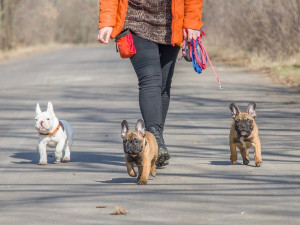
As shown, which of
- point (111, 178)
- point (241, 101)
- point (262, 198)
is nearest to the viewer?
point (262, 198)

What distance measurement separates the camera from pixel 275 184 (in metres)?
7.55

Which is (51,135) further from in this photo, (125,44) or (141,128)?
(141,128)

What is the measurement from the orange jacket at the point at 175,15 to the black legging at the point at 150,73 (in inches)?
8.2

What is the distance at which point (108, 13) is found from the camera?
27.0ft

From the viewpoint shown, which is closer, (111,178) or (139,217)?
(139,217)

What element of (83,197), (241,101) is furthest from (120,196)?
(241,101)

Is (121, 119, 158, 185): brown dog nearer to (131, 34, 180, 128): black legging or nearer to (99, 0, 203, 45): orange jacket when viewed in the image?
(131, 34, 180, 128): black legging

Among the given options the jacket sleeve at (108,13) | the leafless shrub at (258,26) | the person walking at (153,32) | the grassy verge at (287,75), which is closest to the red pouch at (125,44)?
the person walking at (153,32)

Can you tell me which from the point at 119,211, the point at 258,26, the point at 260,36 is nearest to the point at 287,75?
the point at 260,36

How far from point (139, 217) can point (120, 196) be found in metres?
0.90

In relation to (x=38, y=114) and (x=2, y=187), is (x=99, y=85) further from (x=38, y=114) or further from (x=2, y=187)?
(x=2, y=187)

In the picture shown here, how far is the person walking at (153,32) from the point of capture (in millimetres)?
8383

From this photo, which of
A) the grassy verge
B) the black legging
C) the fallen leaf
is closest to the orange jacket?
the black legging

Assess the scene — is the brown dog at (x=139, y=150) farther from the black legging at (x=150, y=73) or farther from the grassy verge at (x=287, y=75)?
the grassy verge at (x=287, y=75)
